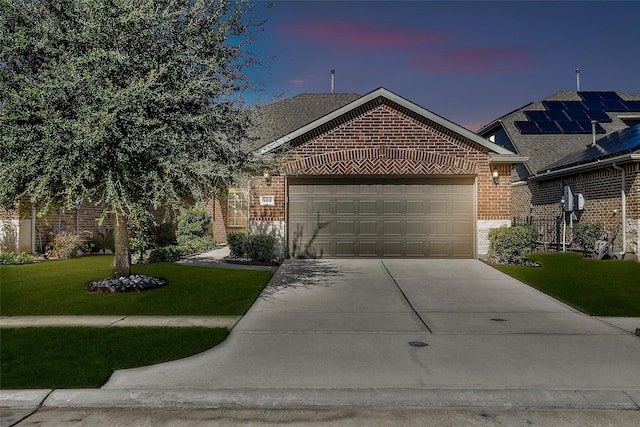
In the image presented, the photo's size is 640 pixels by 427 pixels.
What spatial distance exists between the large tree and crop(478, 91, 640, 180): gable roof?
17.6 metres

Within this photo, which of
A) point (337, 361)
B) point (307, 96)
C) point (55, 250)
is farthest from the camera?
point (307, 96)

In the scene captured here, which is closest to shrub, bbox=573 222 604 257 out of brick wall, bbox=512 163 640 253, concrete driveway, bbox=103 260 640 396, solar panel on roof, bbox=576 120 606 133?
brick wall, bbox=512 163 640 253

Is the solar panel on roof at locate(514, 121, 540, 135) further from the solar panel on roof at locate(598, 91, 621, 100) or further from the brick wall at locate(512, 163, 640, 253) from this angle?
the solar panel on roof at locate(598, 91, 621, 100)

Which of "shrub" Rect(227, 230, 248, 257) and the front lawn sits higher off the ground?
"shrub" Rect(227, 230, 248, 257)

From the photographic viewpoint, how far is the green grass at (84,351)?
505 cm

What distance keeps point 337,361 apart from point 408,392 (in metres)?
1.19

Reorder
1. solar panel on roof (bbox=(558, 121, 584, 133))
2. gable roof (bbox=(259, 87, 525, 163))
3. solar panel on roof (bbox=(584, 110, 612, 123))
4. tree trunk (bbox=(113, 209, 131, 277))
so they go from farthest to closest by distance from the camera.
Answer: solar panel on roof (bbox=(584, 110, 612, 123))
solar panel on roof (bbox=(558, 121, 584, 133))
gable roof (bbox=(259, 87, 525, 163))
tree trunk (bbox=(113, 209, 131, 277))

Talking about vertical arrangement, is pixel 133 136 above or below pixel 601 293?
above

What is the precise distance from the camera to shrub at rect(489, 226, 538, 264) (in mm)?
13602

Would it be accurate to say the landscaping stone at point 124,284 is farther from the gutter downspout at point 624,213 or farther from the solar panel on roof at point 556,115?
the solar panel on roof at point 556,115

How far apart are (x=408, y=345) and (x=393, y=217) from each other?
28.3 feet

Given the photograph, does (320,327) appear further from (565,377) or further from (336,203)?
(336,203)

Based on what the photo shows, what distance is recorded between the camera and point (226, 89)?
9.25 m

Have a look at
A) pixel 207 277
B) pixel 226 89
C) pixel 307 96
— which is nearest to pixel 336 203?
pixel 207 277
